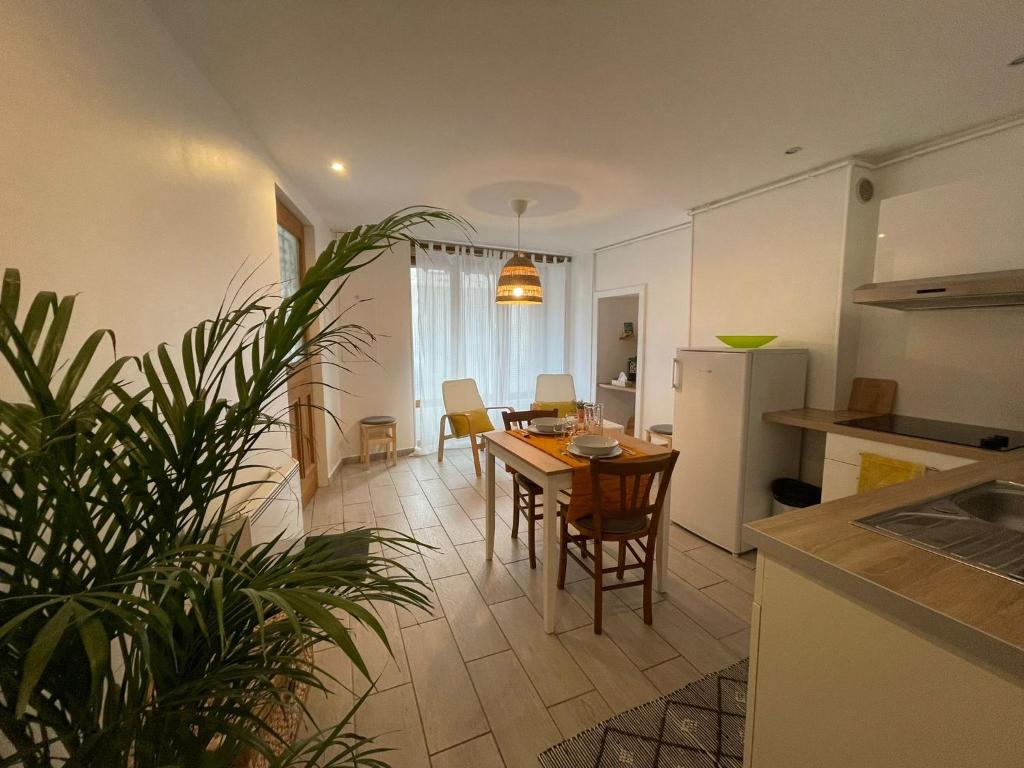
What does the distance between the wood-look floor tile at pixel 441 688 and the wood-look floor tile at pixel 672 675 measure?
2.44 feet

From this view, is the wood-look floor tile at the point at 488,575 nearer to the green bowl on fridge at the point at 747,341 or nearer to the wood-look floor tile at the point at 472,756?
the wood-look floor tile at the point at 472,756

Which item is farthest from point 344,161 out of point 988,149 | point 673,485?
point 988,149

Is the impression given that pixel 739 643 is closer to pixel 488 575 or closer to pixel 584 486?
pixel 584 486

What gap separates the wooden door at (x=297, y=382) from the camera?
3164 mm

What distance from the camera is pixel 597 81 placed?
5.96 feet

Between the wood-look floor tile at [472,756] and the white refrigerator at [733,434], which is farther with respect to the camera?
the white refrigerator at [733,434]

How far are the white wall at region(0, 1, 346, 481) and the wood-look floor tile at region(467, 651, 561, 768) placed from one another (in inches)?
71.7

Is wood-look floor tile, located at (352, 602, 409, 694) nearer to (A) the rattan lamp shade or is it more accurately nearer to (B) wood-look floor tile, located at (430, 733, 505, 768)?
(B) wood-look floor tile, located at (430, 733, 505, 768)

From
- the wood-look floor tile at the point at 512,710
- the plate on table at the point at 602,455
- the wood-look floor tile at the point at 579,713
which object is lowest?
the wood-look floor tile at the point at 512,710

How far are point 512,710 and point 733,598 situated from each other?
55.1 inches

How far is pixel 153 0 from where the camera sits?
4.64 ft

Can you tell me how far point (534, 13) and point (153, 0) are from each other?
1302 millimetres

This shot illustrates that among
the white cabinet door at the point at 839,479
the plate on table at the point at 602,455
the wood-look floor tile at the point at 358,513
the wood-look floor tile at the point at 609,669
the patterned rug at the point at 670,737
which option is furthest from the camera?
the wood-look floor tile at the point at 358,513

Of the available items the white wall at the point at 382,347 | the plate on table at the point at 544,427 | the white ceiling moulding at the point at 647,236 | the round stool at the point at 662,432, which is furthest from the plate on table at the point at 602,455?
the white wall at the point at 382,347
